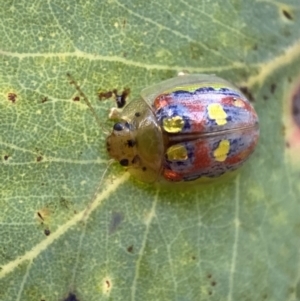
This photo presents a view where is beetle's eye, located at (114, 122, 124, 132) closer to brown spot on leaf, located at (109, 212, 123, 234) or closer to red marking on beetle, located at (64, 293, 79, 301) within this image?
brown spot on leaf, located at (109, 212, 123, 234)

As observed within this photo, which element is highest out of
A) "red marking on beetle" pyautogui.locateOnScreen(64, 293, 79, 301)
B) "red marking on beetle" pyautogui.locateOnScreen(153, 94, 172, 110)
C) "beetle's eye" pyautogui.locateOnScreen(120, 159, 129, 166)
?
"red marking on beetle" pyautogui.locateOnScreen(153, 94, 172, 110)

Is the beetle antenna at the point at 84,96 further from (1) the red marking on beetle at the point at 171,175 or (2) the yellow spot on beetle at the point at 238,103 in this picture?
(2) the yellow spot on beetle at the point at 238,103

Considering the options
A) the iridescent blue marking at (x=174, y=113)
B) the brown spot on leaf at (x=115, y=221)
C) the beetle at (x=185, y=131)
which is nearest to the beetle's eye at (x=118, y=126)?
the beetle at (x=185, y=131)

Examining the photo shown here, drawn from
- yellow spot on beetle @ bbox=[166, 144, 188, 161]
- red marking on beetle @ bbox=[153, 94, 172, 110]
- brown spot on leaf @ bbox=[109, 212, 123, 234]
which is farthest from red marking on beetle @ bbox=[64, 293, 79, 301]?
red marking on beetle @ bbox=[153, 94, 172, 110]

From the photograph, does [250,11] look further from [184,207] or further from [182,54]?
[184,207]

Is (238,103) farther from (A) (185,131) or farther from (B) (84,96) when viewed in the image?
(B) (84,96)

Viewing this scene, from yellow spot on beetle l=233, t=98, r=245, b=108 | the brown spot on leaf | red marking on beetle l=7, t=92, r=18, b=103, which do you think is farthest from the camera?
yellow spot on beetle l=233, t=98, r=245, b=108

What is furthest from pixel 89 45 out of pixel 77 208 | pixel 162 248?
pixel 162 248
